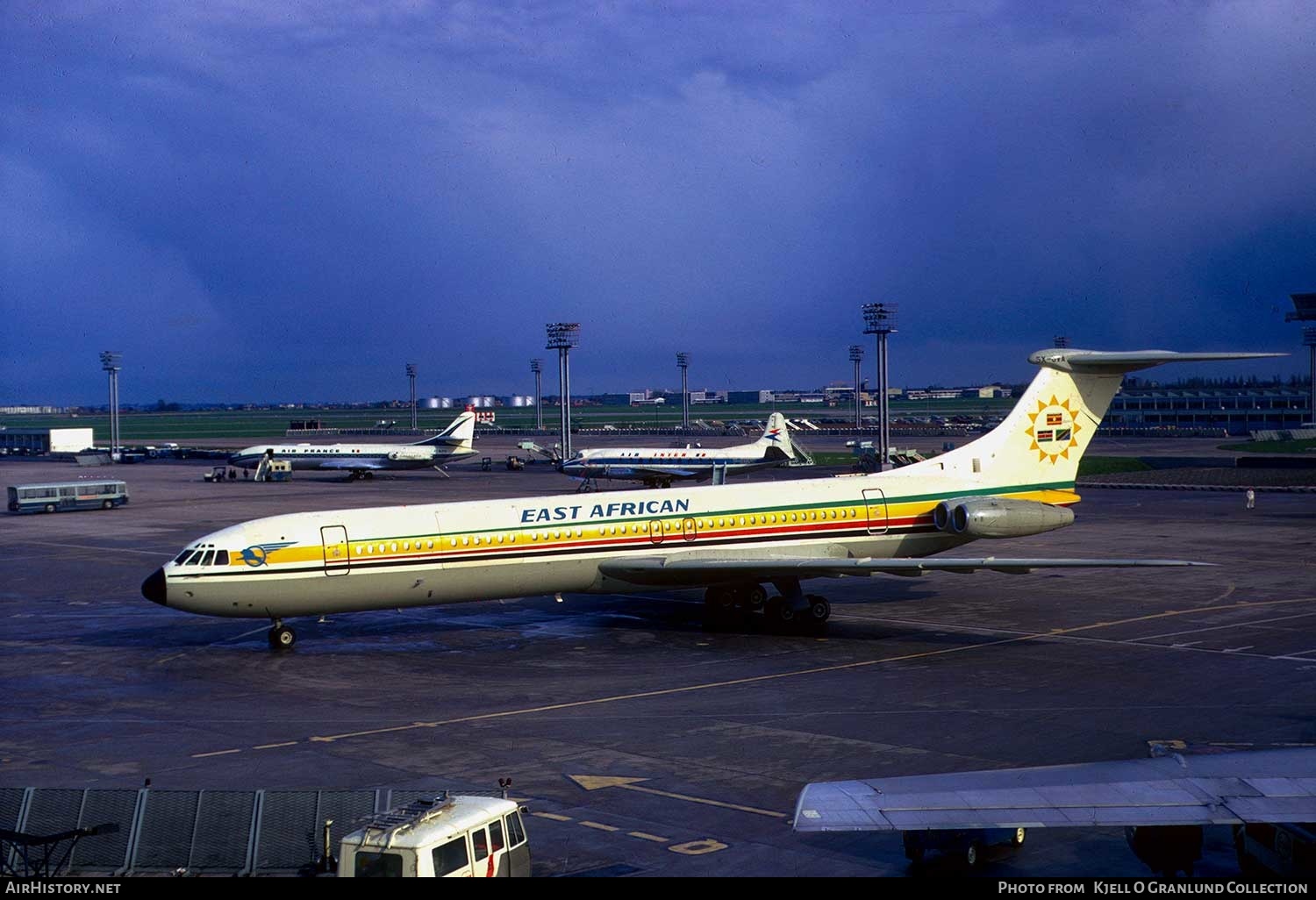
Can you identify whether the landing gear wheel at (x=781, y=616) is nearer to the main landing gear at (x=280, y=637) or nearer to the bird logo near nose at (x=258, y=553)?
the main landing gear at (x=280, y=637)

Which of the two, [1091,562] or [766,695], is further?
[1091,562]

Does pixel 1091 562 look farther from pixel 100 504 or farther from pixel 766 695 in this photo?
pixel 100 504

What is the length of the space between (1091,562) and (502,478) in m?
66.4

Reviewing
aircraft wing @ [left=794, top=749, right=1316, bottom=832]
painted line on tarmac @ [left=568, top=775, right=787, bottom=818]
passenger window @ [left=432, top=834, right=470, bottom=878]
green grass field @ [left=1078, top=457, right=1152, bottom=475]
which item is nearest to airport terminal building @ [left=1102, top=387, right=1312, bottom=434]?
green grass field @ [left=1078, top=457, right=1152, bottom=475]

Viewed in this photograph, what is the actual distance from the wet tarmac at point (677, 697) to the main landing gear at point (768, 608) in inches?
24.0

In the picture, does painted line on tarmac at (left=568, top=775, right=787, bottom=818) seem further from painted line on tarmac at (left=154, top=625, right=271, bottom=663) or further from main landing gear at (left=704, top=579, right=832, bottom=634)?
painted line on tarmac at (left=154, top=625, right=271, bottom=663)

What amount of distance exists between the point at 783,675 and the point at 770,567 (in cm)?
512

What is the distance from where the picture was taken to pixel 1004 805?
A: 11.5m

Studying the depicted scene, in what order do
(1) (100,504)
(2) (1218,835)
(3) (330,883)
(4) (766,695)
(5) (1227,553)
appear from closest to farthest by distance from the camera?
(3) (330,883) → (2) (1218,835) → (4) (766,695) → (5) (1227,553) → (1) (100,504)

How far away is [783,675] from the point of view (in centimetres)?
2872

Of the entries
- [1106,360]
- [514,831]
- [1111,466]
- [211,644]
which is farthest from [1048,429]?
[1111,466]

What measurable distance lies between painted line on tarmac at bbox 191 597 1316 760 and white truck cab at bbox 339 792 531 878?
8988 millimetres

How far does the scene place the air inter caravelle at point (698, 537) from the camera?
31.4m

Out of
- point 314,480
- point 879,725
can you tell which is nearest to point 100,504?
point 314,480
